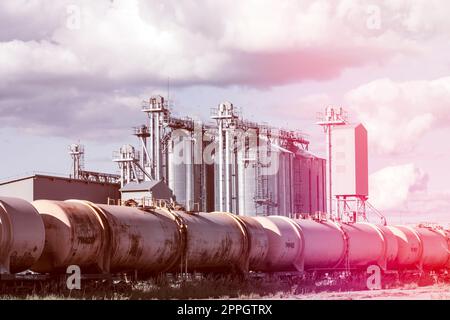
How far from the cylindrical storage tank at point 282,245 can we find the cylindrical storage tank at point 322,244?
53 cm

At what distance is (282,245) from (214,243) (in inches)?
186

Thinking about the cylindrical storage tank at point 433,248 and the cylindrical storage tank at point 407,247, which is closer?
the cylindrical storage tank at point 407,247

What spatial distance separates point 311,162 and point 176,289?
49.7 metres

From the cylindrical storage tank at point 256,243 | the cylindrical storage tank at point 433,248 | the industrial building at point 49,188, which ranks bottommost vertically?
the cylindrical storage tank at point 433,248

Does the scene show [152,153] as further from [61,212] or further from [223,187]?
[61,212]

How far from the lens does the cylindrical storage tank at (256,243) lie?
3111 centimetres

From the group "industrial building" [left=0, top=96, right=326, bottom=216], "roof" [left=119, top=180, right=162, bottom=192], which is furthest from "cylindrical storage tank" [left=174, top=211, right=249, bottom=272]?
"industrial building" [left=0, top=96, right=326, bottom=216]

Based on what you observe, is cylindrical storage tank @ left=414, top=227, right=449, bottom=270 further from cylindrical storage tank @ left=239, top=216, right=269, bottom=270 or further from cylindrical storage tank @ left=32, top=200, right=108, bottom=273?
cylindrical storage tank @ left=32, top=200, right=108, bottom=273

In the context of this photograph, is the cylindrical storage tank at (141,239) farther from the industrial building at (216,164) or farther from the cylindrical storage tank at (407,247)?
the industrial building at (216,164)

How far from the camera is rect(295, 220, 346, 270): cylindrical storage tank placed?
114ft

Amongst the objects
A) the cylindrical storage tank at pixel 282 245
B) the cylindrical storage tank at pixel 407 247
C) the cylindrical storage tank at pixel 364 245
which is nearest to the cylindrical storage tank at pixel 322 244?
the cylindrical storage tank at pixel 282 245

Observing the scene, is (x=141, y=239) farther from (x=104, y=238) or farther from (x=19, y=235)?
(x=19, y=235)

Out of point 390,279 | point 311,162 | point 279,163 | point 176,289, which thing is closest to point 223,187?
point 279,163

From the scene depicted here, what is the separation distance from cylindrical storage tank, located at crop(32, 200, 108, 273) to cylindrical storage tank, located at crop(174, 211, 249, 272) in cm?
440
